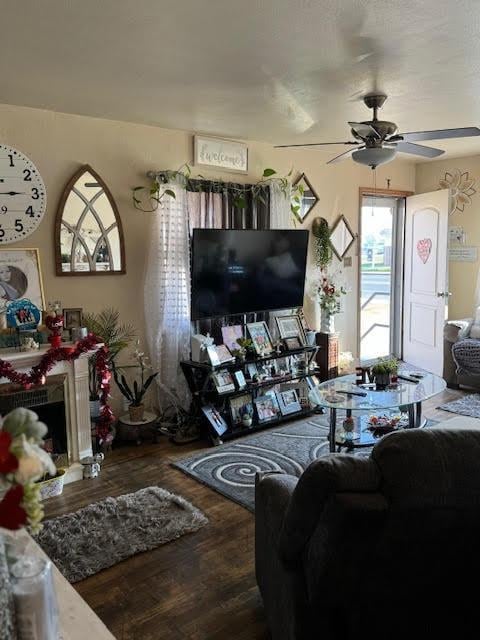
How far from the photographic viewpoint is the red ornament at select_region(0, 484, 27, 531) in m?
0.85

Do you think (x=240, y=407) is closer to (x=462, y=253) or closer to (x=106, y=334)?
(x=106, y=334)

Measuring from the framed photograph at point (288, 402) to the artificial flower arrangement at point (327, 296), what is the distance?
107cm

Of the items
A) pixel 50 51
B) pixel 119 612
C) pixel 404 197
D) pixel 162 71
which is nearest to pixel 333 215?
pixel 404 197

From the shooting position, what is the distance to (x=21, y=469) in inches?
32.3

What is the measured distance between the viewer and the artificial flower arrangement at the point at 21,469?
823mm

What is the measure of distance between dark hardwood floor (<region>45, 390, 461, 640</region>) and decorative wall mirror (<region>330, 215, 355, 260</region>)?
3305 mm

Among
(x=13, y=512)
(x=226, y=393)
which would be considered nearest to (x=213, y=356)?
(x=226, y=393)

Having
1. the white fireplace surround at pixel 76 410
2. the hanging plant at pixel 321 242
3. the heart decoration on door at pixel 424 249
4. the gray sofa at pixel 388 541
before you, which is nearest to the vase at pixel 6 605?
the gray sofa at pixel 388 541

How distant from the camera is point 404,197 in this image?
6469 mm

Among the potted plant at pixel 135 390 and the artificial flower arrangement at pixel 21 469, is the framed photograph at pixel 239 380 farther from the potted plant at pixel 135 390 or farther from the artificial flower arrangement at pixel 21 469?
the artificial flower arrangement at pixel 21 469

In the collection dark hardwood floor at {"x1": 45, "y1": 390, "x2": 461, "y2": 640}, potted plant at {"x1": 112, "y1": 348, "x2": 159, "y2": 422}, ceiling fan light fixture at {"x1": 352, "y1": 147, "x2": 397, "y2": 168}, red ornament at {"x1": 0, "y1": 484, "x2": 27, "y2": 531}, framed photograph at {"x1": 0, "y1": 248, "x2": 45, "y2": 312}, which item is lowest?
dark hardwood floor at {"x1": 45, "y1": 390, "x2": 461, "y2": 640}

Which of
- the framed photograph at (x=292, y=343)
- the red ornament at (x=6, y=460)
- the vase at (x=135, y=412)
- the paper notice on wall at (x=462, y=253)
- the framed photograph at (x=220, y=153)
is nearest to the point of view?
the red ornament at (x=6, y=460)

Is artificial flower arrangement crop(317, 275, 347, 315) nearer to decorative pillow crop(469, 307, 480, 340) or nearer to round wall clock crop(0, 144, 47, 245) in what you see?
decorative pillow crop(469, 307, 480, 340)

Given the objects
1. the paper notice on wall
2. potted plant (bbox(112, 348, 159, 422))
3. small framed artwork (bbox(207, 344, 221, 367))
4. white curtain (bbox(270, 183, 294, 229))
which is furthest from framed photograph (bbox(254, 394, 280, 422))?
the paper notice on wall
